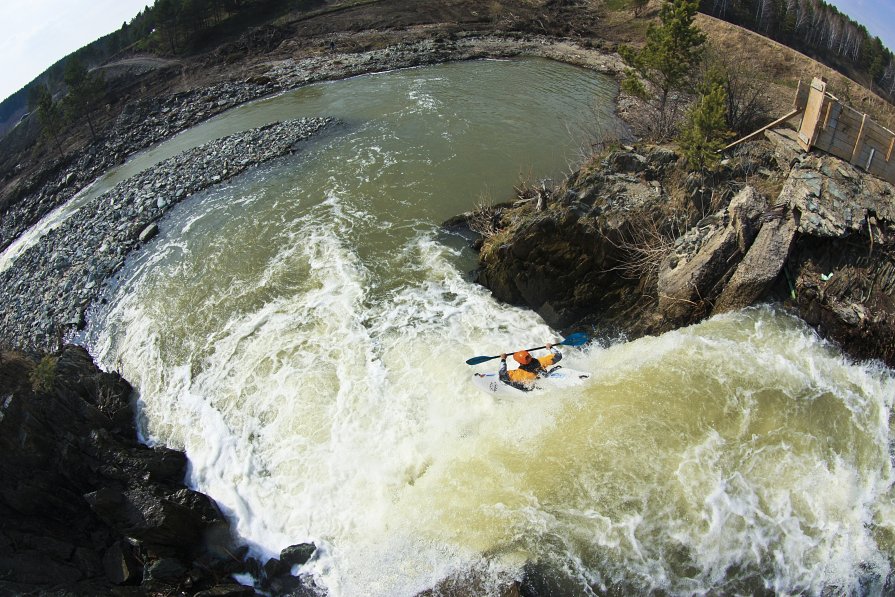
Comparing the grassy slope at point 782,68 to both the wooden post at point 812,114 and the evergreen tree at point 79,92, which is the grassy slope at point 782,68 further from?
the evergreen tree at point 79,92

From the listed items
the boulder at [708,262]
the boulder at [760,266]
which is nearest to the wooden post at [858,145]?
the boulder at [708,262]

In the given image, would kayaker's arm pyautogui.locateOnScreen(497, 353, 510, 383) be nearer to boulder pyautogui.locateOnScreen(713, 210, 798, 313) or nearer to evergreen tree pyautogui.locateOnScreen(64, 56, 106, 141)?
boulder pyautogui.locateOnScreen(713, 210, 798, 313)

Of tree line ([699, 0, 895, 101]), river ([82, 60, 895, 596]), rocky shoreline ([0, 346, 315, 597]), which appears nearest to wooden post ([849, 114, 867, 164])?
river ([82, 60, 895, 596])

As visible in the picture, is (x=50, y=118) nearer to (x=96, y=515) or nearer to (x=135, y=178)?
(x=135, y=178)

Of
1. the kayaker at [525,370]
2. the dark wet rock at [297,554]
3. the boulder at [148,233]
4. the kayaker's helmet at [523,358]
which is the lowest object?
the dark wet rock at [297,554]

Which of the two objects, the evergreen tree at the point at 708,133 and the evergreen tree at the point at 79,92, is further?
the evergreen tree at the point at 79,92

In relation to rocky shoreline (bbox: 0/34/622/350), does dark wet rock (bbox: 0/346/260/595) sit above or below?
below

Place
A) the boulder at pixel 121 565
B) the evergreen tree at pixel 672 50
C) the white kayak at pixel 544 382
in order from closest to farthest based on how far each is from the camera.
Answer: the boulder at pixel 121 565 → the white kayak at pixel 544 382 → the evergreen tree at pixel 672 50
